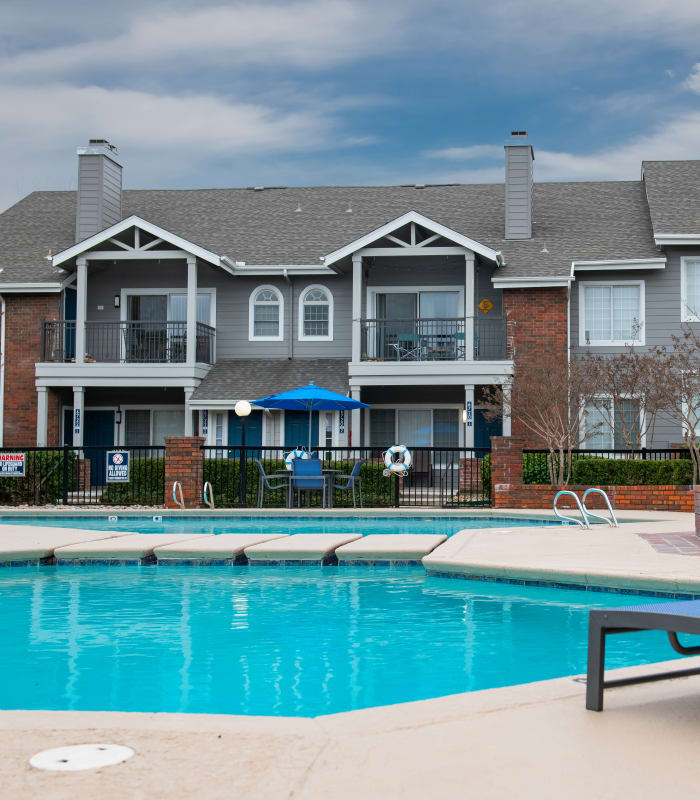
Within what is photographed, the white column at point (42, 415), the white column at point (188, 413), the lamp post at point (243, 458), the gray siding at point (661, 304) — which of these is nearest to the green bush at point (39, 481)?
the lamp post at point (243, 458)

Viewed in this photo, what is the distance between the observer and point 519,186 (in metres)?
26.2

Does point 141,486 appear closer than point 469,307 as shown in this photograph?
Yes

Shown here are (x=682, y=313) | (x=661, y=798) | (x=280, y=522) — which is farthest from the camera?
(x=682, y=313)

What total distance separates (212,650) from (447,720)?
2.88 meters

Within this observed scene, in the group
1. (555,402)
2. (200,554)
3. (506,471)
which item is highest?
(555,402)

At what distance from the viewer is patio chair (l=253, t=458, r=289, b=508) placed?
18.8 metres

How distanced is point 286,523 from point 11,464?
626 cm

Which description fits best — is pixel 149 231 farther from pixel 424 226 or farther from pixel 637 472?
pixel 637 472

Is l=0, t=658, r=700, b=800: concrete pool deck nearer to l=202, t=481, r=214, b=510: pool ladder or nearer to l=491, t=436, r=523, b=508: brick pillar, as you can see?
l=491, t=436, r=523, b=508: brick pillar

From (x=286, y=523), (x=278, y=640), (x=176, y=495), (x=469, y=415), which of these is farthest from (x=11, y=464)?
(x=278, y=640)

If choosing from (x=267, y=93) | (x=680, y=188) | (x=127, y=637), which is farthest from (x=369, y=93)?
(x=127, y=637)

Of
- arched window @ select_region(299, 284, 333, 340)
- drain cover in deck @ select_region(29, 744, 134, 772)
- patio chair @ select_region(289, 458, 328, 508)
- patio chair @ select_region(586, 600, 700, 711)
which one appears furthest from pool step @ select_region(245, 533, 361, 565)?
arched window @ select_region(299, 284, 333, 340)

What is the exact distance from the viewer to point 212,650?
6840 millimetres

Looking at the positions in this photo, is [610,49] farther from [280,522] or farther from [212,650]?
[212,650]
